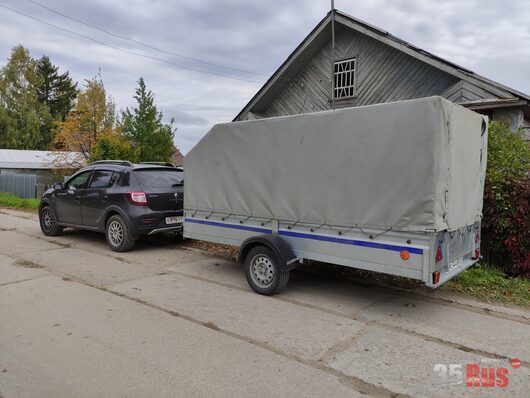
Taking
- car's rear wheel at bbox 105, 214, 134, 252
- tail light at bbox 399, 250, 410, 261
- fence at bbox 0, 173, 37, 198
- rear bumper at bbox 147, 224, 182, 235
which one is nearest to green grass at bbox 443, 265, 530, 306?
tail light at bbox 399, 250, 410, 261

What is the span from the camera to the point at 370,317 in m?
4.80

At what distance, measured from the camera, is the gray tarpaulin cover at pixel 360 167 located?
14.4 ft

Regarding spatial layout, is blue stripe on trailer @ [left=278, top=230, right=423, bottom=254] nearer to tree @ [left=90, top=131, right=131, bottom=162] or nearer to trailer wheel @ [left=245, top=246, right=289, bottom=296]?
trailer wheel @ [left=245, top=246, right=289, bottom=296]

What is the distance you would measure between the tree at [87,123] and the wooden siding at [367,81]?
468 inches

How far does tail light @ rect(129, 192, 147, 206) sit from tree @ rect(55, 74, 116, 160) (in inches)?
653

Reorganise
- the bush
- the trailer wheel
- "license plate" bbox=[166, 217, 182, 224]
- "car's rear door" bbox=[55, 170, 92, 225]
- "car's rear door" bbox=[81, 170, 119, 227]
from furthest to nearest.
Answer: "car's rear door" bbox=[55, 170, 92, 225] → "car's rear door" bbox=[81, 170, 119, 227] → "license plate" bbox=[166, 217, 182, 224] → the bush → the trailer wheel

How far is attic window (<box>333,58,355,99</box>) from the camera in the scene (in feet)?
43.0

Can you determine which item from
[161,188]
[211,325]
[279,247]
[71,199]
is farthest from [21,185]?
[211,325]

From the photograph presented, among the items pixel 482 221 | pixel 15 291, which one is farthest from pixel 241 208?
pixel 482 221

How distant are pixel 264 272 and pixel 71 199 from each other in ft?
19.0

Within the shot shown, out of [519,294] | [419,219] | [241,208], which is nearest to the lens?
[419,219]

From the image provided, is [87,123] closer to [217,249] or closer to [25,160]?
[25,160]

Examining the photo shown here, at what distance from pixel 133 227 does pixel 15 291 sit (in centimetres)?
260

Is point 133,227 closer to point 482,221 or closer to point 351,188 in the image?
point 351,188
